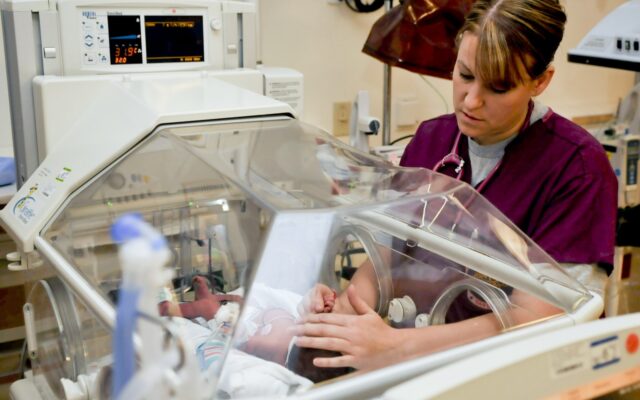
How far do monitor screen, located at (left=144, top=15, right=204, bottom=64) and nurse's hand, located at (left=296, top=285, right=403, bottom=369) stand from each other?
2.61 feet

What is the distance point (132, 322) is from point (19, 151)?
998mm

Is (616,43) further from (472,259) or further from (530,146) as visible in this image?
(472,259)

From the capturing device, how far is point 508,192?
4.91 feet

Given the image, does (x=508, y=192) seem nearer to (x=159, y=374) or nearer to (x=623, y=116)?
(x=159, y=374)

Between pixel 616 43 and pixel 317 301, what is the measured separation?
185 centimetres

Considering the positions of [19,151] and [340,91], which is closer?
[19,151]

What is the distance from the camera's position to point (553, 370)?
0.93 meters

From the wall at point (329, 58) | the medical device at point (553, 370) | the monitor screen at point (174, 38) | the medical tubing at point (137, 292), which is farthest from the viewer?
the wall at point (329, 58)

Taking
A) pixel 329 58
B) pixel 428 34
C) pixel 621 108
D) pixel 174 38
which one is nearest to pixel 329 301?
pixel 174 38

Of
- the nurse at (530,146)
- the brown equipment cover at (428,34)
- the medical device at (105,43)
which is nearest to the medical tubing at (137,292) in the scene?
the nurse at (530,146)

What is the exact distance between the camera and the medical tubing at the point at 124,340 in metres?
0.75

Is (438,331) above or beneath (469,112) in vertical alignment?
beneath

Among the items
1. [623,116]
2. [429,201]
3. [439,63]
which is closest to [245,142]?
[429,201]

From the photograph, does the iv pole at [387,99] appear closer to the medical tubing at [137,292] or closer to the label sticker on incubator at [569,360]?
the label sticker on incubator at [569,360]
